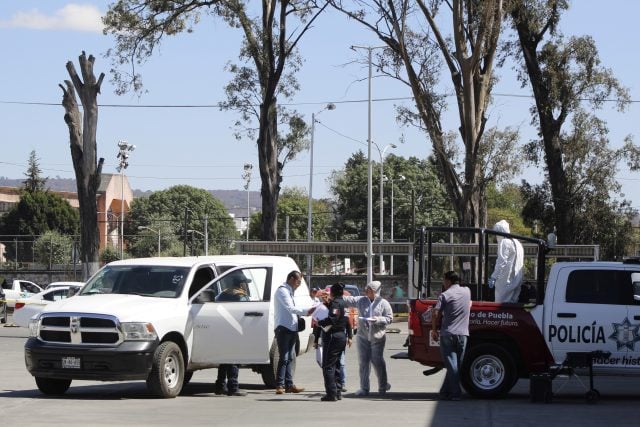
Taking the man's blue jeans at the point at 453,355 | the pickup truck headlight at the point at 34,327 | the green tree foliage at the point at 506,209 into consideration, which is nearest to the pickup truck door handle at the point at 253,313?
the man's blue jeans at the point at 453,355

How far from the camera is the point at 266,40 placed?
44094 millimetres

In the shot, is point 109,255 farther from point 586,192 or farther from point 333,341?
point 333,341

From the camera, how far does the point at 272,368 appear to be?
1783 cm

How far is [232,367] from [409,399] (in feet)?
8.65

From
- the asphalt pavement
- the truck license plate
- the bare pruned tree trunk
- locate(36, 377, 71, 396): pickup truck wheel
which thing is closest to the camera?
the asphalt pavement

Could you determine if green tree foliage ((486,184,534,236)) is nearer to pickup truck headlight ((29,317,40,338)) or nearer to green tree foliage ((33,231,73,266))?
green tree foliage ((33,231,73,266))

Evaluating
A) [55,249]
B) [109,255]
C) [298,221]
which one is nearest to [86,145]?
[55,249]

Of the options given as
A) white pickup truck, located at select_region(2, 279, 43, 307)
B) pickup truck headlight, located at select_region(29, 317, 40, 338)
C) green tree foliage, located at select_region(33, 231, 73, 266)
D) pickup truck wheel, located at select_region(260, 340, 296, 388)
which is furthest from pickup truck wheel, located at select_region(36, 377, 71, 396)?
green tree foliage, located at select_region(33, 231, 73, 266)

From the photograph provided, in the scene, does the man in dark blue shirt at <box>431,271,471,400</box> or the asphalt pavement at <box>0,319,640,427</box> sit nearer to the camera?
the asphalt pavement at <box>0,319,640,427</box>

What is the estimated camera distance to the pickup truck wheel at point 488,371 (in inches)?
659

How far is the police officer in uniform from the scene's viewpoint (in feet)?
53.7

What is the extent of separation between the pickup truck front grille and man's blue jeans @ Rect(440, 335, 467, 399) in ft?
14.8

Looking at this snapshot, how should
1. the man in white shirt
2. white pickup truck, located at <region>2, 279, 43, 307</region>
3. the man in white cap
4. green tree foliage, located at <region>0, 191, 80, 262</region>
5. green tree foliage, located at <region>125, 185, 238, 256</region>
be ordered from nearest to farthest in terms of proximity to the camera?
1. the man in white shirt
2. the man in white cap
3. white pickup truck, located at <region>2, 279, 43, 307</region>
4. green tree foliage, located at <region>0, 191, 80, 262</region>
5. green tree foliage, located at <region>125, 185, 238, 256</region>

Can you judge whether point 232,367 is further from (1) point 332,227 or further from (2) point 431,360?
(1) point 332,227
